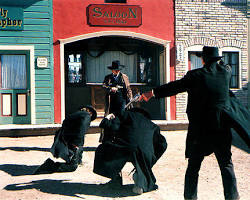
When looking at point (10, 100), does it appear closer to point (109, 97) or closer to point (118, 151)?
point (109, 97)

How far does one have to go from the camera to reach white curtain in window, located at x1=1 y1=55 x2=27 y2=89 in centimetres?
1089

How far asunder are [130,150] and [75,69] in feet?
27.8

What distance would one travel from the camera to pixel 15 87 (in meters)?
10.9

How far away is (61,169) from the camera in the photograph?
553cm

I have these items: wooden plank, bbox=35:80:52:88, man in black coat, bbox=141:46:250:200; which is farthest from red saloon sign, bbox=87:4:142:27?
man in black coat, bbox=141:46:250:200

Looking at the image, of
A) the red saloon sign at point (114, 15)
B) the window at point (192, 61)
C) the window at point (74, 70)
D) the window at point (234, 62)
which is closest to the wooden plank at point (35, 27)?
the red saloon sign at point (114, 15)

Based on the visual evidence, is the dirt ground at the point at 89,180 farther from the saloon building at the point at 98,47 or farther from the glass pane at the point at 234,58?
the glass pane at the point at 234,58

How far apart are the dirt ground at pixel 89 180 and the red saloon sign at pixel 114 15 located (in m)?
5.37

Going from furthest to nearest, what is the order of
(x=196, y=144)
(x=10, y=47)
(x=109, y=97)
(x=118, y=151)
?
(x=10, y=47) → (x=109, y=97) → (x=118, y=151) → (x=196, y=144)

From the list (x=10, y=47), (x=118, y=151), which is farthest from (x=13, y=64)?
(x=118, y=151)

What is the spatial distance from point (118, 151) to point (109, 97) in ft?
11.3

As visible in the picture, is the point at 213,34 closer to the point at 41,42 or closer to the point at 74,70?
the point at 74,70

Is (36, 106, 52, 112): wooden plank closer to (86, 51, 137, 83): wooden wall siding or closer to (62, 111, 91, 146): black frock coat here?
(86, 51, 137, 83): wooden wall siding

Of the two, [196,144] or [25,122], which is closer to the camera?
[196,144]
